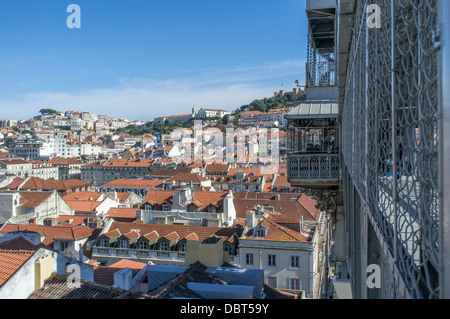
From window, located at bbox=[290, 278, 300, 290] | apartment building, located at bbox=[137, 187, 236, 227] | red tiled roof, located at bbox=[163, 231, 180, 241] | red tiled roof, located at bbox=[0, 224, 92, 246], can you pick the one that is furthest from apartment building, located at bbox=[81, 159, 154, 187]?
window, located at bbox=[290, 278, 300, 290]

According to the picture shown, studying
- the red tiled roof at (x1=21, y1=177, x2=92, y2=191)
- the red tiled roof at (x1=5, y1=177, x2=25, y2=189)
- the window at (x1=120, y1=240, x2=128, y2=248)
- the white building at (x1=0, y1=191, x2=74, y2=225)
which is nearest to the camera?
the window at (x1=120, y1=240, x2=128, y2=248)

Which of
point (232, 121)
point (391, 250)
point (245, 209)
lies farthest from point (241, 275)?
point (232, 121)

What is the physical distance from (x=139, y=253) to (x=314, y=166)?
1211 centimetres

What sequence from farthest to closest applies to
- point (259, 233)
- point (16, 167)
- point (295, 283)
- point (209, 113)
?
point (209, 113) < point (16, 167) < point (259, 233) < point (295, 283)

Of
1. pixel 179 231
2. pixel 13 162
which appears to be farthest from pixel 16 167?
pixel 179 231

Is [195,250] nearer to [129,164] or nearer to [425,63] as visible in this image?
[425,63]

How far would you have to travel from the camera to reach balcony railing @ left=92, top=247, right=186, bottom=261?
17703 mm

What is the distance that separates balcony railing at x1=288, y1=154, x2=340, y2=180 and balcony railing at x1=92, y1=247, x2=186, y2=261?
10.6 m

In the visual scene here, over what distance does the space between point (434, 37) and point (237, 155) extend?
2742 inches

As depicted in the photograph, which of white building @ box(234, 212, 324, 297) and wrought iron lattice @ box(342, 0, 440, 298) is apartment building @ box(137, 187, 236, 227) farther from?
wrought iron lattice @ box(342, 0, 440, 298)

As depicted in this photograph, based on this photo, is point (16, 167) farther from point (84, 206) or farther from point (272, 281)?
point (272, 281)

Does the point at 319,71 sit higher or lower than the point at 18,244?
higher

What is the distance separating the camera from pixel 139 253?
18.2m

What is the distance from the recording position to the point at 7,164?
66.7 m
